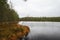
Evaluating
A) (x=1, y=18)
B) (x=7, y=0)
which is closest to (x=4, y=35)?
(x=1, y=18)

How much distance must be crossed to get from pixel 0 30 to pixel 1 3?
294 inches

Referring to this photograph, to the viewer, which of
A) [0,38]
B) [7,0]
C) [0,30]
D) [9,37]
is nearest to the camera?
[0,38]

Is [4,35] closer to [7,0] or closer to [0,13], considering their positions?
[0,13]

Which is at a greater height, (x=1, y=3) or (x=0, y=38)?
(x=1, y=3)

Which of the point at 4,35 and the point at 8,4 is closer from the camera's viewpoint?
the point at 4,35

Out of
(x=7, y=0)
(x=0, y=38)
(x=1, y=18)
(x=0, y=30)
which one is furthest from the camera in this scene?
(x=7, y=0)

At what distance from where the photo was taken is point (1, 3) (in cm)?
3019

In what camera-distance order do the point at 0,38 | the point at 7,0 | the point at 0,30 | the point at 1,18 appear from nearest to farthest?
the point at 0,38, the point at 0,30, the point at 1,18, the point at 7,0

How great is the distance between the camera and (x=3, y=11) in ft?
101

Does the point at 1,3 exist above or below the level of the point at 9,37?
above

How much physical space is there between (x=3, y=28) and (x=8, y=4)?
12436mm

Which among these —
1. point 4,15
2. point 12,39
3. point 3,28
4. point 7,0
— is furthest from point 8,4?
point 12,39

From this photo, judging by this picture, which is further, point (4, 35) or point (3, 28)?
point (3, 28)

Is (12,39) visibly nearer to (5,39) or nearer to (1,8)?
(5,39)
